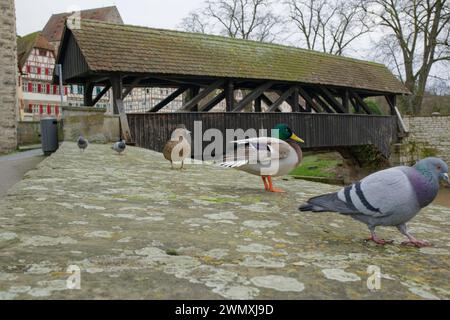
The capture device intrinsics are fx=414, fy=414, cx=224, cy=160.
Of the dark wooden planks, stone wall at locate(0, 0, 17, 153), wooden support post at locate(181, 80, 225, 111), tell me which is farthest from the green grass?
stone wall at locate(0, 0, 17, 153)

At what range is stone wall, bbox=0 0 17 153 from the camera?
18875mm

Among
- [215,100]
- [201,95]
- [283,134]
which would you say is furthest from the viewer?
[215,100]

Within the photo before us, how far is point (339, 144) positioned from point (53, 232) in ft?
57.3

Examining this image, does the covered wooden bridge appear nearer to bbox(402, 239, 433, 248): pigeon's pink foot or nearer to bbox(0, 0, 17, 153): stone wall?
bbox(0, 0, 17, 153): stone wall

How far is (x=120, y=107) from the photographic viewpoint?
1190 cm

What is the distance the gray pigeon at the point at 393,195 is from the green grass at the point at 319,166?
72.9 ft

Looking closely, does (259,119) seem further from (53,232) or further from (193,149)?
(53,232)

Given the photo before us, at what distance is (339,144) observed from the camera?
1847 centimetres

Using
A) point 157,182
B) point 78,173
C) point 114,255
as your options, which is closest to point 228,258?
point 114,255

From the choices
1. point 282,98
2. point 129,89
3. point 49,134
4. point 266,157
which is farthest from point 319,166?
point 266,157

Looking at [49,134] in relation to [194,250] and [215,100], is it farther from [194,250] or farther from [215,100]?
[194,250]

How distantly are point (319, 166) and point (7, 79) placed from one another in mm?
18246

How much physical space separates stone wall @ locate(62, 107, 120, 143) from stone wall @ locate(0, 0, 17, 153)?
32.9 ft

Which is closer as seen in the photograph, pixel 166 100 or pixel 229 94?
pixel 229 94
